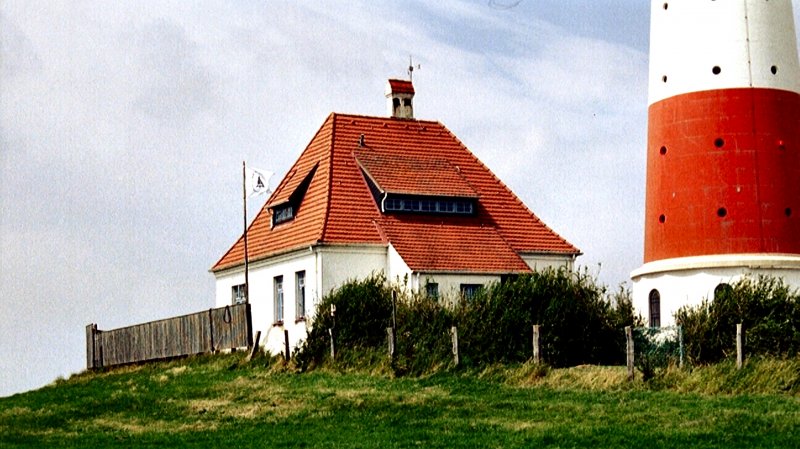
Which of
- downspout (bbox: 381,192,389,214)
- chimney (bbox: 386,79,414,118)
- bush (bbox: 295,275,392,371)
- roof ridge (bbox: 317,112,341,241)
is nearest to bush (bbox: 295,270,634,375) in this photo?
bush (bbox: 295,275,392,371)

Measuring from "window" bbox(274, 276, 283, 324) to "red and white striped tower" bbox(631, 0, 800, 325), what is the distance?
10196 mm

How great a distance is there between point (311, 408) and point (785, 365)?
29.0 feet

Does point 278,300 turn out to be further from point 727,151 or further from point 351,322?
point 727,151

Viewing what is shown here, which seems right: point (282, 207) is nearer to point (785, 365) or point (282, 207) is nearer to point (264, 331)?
point (264, 331)

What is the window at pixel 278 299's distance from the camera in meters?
42.2

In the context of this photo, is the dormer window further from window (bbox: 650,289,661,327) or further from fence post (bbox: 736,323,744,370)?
fence post (bbox: 736,323,744,370)

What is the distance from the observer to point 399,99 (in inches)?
1843

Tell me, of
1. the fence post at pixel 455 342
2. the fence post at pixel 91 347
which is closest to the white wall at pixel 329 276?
the fence post at pixel 455 342

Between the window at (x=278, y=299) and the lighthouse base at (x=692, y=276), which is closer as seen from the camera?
the lighthouse base at (x=692, y=276)

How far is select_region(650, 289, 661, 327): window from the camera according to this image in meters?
40.4

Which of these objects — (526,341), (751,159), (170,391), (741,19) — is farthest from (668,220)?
(170,391)

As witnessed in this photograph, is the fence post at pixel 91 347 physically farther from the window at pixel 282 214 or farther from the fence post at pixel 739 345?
the fence post at pixel 739 345

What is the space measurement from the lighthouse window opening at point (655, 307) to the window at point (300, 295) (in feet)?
30.0

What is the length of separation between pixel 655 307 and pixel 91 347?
63.1ft
